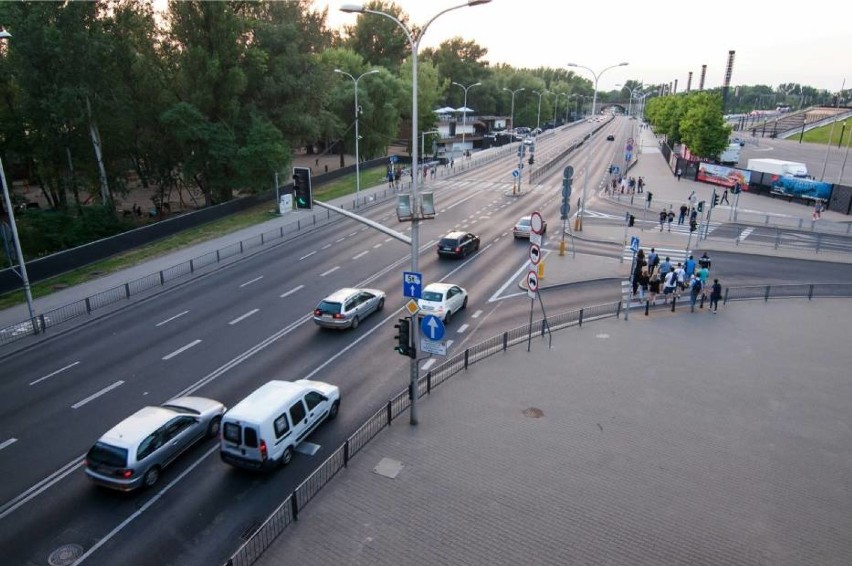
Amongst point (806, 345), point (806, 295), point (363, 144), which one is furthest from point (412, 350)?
point (363, 144)

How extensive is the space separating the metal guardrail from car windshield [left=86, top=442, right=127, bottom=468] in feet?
10.9

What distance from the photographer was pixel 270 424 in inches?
474

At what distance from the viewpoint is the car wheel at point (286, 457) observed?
12469 millimetres

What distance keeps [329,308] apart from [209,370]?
4.70 meters

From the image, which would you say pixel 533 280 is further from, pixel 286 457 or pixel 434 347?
pixel 286 457

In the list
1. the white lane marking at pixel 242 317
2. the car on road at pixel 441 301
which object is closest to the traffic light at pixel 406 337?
the car on road at pixel 441 301

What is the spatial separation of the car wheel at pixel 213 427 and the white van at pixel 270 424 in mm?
1300

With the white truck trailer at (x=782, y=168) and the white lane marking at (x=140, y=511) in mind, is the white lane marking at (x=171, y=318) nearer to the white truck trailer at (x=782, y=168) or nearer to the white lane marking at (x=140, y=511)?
the white lane marking at (x=140, y=511)

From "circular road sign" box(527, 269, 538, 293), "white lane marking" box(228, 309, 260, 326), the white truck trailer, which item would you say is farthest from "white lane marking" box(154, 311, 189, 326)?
the white truck trailer

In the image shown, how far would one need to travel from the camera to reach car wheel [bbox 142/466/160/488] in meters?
11.7

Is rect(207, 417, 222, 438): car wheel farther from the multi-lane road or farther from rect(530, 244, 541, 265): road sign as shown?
rect(530, 244, 541, 265): road sign

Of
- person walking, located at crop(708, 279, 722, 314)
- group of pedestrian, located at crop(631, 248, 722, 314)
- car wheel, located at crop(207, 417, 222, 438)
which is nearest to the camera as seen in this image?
car wheel, located at crop(207, 417, 222, 438)

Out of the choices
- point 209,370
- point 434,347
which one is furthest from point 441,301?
point 209,370

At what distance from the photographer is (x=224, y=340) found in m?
19.6
